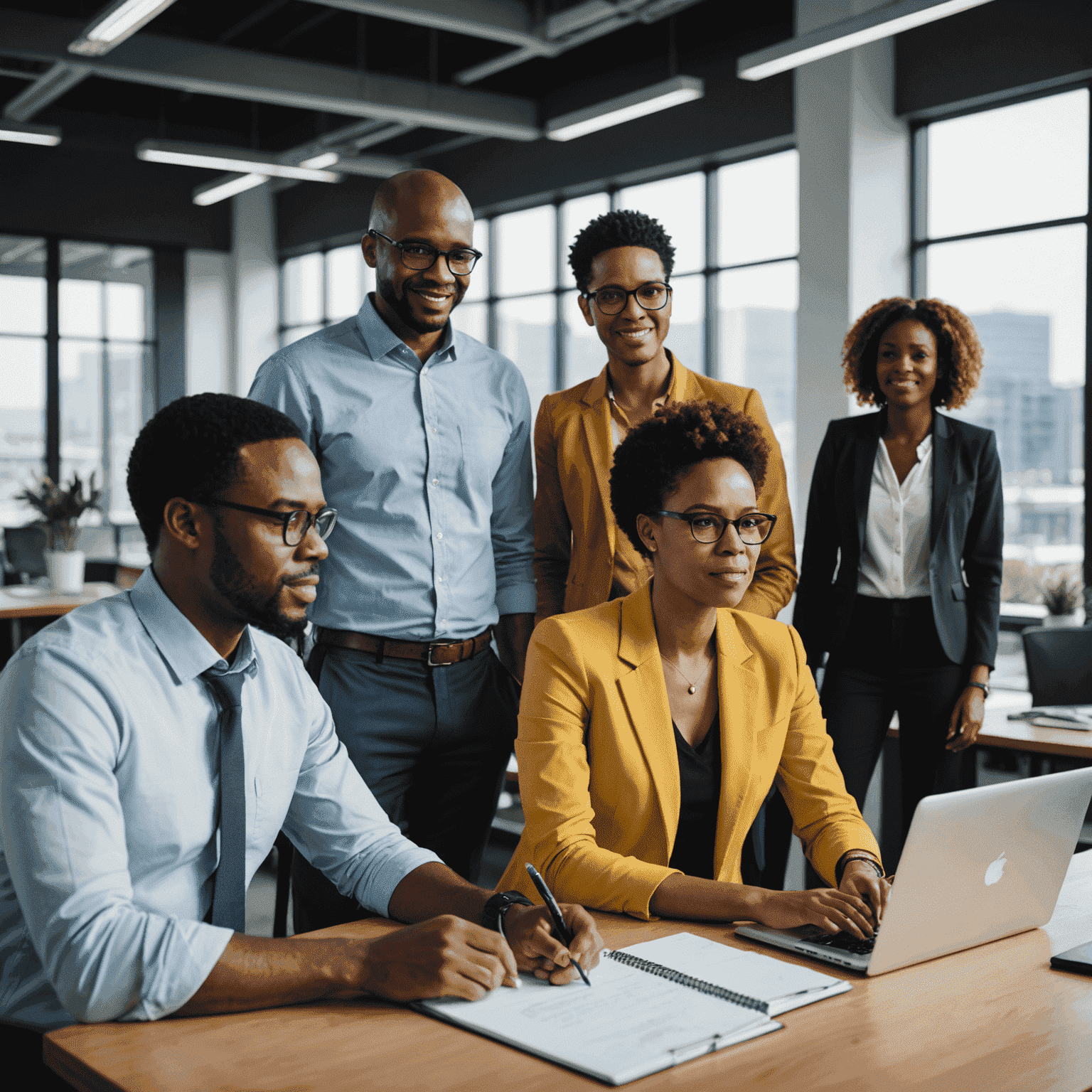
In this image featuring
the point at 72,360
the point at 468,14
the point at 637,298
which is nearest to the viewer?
the point at 637,298

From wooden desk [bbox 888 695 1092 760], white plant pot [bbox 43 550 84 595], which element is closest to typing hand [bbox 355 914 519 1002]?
wooden desk [bbox 888 695 1092 760]

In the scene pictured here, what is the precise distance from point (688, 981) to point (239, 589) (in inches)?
28.8

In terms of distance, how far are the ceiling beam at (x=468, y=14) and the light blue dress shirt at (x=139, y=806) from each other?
5181mm

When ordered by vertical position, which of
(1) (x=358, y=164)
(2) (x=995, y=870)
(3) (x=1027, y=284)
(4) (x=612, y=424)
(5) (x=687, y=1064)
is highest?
(1) (x=358, y=164)

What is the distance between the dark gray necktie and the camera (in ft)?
4.93

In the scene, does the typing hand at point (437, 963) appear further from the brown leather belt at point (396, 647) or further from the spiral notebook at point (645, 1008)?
the brown leather belt at point (396, 647)

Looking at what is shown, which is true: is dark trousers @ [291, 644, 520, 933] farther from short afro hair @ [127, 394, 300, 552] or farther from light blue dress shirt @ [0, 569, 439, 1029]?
short afro hair @ [127, 394, 300, 552]

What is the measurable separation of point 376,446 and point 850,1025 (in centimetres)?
144

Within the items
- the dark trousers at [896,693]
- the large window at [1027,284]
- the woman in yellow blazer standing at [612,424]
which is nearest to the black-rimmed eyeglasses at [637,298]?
the woman in yellow blazer standing at [612,424]

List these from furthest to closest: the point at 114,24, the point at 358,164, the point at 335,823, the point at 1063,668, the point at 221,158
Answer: the point at 358,164
the point at 221,158
the point at 114,24
the point at 1063,668
the point at 335,823

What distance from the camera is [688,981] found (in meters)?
1.35

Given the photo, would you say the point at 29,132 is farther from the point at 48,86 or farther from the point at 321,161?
the point at 321,161

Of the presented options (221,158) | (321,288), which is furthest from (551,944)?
(321,288)

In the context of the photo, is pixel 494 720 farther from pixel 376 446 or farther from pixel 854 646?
pixel 854 646
